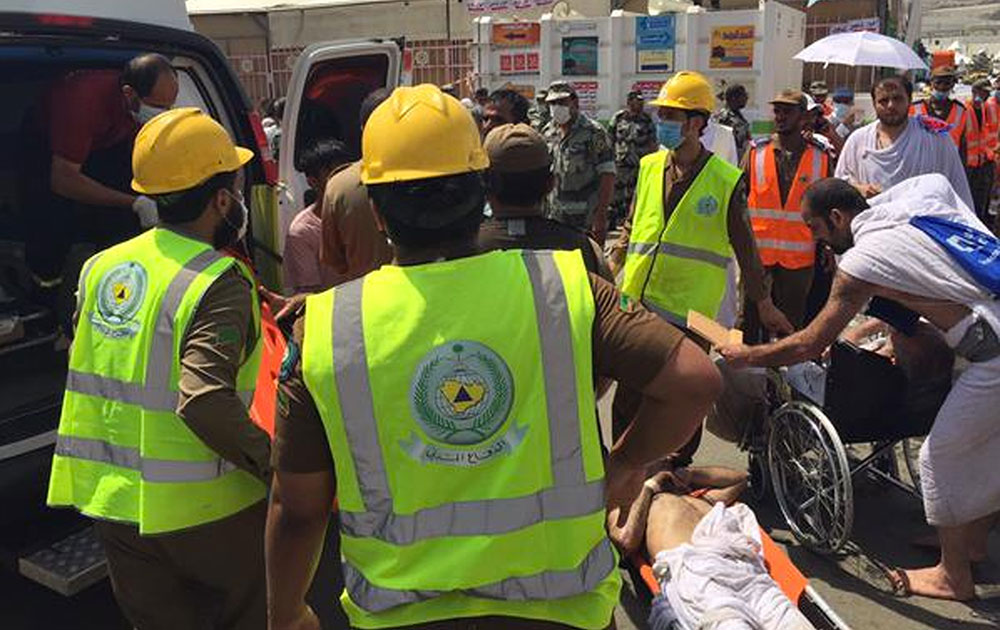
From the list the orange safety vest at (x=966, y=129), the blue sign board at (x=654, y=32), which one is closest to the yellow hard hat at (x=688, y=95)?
the orange safety vest at (x=966, y=129)

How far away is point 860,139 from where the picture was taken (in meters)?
5.51

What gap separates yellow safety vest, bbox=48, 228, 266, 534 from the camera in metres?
2.13

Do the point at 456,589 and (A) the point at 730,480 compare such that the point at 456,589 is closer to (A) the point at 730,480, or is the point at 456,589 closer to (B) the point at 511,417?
(B) the point at 511,417

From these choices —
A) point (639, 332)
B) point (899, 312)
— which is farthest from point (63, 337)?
point (899, 312)

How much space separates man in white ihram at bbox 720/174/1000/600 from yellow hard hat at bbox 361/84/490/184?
217 cm

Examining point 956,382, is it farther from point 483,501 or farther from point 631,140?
point 631,140

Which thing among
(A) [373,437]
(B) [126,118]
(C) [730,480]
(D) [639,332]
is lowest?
(C) [730,480]

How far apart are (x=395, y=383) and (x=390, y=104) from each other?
20.9 inches

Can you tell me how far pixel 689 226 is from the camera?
4016mm

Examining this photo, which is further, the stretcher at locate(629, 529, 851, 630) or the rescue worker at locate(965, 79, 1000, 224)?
the rescue worker at locate(965, 79, 1000, 224)

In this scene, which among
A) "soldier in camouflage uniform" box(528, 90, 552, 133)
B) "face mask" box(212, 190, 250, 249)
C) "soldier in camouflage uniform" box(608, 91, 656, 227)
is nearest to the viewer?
"face mask" box(212, 190, 250, 249)

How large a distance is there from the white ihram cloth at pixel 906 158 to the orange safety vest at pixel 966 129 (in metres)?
2.99

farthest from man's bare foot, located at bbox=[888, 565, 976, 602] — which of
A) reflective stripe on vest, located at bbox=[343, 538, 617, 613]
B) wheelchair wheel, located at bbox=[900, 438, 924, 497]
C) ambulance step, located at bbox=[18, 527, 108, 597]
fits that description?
ambulance step, located at bbox=[18, 527, 108, 597]

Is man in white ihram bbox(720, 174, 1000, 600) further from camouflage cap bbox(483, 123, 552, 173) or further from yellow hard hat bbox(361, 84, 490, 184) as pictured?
yellow hard hat bbox(361, 84, 490, 184)
